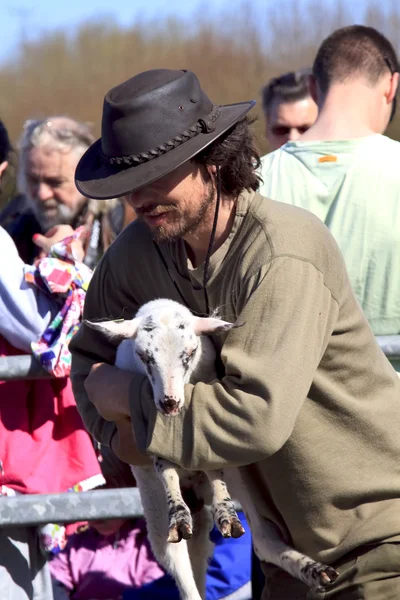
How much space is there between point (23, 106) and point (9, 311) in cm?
642

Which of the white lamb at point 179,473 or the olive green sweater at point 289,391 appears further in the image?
the white lamb at point 179,473

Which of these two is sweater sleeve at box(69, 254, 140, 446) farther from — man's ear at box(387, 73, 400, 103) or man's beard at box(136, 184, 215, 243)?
man's ear at box(387, 73, 400, 103)

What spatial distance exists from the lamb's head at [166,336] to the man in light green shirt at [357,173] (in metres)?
1.12

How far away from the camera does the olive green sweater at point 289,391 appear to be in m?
2.48

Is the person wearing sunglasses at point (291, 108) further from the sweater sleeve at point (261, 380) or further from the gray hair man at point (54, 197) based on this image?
the sweater sleeve at point (261, 380)

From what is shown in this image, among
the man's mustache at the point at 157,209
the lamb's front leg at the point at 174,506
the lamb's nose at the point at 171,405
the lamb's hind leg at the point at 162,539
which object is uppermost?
the man's mustache at the point at 157,209

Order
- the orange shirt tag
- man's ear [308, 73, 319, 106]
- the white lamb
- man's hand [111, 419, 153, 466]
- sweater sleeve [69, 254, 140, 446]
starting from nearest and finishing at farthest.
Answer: the white lamb, man's hand [111, 419, 153, 466], sweater sleeve [69, 254, 140, 446], the orange shirt tag, man's ear [308, 73, 319, 106]

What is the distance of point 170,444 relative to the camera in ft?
8.43

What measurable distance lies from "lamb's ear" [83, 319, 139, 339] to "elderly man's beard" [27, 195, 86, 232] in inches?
67.1

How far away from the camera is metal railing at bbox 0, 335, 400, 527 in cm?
381

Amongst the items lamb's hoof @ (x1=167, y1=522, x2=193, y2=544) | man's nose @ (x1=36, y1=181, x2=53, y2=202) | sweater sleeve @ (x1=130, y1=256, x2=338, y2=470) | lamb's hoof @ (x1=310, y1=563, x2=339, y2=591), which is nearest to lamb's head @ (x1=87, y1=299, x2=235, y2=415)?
sweater sleeve @ (x1=130, y1=256, x2=338, y2=470)

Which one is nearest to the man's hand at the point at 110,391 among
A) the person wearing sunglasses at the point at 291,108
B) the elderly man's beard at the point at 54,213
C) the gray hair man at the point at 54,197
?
the gray hair man at the point at 54,197

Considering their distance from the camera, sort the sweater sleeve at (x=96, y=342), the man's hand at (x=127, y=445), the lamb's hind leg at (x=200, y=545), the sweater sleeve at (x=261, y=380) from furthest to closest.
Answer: the lamb's hind leg at (x=200, y=545)
the sweater sleeve at (x=96, y=342)
the man's hand at (x=127, y=445)
the sweater sleeve at (x=261, y=380)

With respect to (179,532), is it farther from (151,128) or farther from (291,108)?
(291,108)
